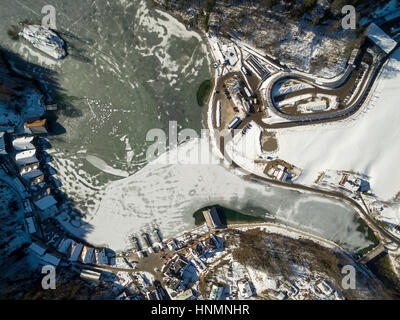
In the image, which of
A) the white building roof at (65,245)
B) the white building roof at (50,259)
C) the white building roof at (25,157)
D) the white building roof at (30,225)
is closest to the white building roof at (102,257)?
the white building roof at (65,245)

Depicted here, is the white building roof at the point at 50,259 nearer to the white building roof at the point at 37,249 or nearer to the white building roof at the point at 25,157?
the white building roof at the point at 37,249

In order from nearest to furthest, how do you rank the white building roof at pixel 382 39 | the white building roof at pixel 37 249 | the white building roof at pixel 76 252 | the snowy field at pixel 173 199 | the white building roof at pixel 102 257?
the white building roof at pixel 382 39, the white building roof at pixel 37 249, the white building roof at pixel 76 252, the white building roof at pixel 102 257, the snowy field at pixel 173 199

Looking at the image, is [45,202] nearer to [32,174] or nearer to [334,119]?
[32,174]

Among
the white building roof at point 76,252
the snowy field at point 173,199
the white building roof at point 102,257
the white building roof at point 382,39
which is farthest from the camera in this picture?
the snowy field at point 173,199

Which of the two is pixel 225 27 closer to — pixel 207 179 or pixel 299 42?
pixel 299 42

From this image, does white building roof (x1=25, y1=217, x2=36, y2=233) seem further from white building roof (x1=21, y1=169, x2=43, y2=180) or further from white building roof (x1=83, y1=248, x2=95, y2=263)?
white building roof (x1=83, y1=248, x2=95, y2=263)

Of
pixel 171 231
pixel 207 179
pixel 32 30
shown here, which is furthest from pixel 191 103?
pixel 32 30

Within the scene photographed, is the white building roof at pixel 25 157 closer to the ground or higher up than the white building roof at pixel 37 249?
higher up

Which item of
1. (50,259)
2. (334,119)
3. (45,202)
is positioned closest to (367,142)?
(334,119)
